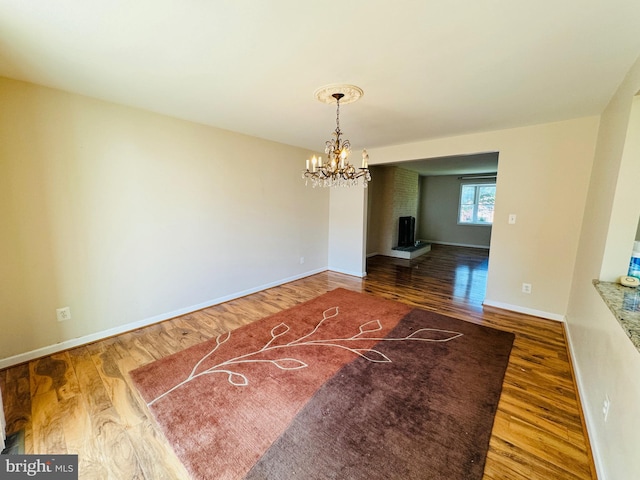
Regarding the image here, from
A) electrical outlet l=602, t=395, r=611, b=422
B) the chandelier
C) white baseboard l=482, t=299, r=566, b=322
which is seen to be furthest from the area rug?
the chandelier

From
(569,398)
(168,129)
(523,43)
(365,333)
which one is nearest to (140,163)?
(168,129)

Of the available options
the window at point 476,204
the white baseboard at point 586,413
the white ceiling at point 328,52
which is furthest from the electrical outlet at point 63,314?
the window at point 476,204

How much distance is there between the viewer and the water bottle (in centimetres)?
174

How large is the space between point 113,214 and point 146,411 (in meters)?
1.89

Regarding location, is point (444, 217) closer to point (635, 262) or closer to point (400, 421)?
point (635, 262)

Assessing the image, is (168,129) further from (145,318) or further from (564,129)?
(564,129)

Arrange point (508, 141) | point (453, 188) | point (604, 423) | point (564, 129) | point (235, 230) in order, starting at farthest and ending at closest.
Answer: point (453, 188) < point (235, 230) < point (508, 141) < point (564, 129) < point (604, 423)

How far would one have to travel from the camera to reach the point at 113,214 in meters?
2.60

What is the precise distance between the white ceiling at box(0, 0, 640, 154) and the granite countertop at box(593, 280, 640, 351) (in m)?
1.47

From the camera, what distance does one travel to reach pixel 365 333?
9.18ft

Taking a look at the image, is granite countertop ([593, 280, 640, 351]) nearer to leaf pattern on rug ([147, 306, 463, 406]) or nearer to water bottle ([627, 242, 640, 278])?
water bottle ([627, 242, 640, 278])

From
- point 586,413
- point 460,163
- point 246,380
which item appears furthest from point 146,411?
point 460,163

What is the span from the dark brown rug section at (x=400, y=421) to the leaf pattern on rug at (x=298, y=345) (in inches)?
6.3

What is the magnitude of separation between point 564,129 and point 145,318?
17.0ft
